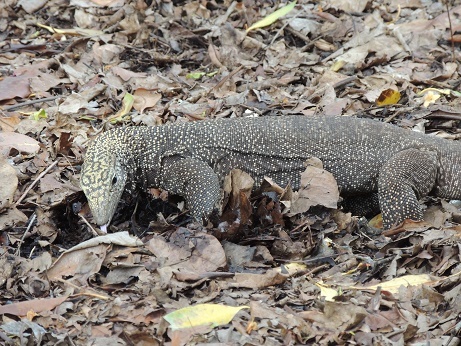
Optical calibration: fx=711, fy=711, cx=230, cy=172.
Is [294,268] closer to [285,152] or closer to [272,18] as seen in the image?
[285,152]

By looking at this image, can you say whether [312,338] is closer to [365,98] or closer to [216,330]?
[216,330]

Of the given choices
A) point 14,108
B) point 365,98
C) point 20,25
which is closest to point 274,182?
point 365,98

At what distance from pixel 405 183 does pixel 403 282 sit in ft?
5.31

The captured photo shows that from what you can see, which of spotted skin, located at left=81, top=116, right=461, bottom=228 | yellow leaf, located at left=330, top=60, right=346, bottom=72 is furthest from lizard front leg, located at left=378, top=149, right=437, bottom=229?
yellow leaf, located at left=330, top=60, right=346, bottom=72

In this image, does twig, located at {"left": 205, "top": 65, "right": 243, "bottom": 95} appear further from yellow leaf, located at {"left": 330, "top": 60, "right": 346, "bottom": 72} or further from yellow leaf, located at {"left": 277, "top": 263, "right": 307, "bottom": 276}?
yellow leaf, located at {"left": 277, "top": 263, "right": 307, "bottom": 276}

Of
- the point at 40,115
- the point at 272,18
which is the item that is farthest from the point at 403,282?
the point at 272,18

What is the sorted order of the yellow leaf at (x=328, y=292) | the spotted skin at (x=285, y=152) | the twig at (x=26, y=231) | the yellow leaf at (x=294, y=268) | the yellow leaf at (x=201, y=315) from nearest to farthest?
the yellow leaf at (x=201, y=315)
the yellow leaf at (x=328, y=292)
the yellow leaf at (x=294, y=268)
the twig at (x=26, y=231)
the spotted skin at (x=285, y=152)

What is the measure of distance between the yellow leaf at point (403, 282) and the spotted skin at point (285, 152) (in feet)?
5.27

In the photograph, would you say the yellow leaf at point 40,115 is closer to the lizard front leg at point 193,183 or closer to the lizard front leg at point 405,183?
the lizard front leg at point 193,183

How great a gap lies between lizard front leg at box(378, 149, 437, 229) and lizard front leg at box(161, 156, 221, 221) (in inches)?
58.2

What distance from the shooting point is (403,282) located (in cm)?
482

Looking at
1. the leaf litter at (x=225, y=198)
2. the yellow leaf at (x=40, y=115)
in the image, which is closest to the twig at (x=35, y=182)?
the leaf litter at (x=225, y=198)

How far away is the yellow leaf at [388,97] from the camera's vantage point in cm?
795

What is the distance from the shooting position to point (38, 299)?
4.81 meters
